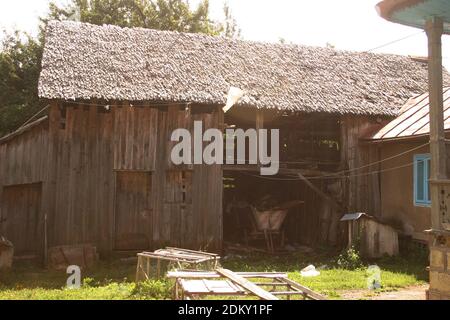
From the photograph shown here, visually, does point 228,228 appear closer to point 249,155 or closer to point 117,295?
point 249,155

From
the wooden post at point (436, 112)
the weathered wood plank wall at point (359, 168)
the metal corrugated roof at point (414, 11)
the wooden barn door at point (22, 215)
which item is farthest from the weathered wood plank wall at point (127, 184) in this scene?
the wooden post at point (436, 112)

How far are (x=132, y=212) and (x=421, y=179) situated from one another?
803 centimetres

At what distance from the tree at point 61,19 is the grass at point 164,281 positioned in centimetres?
980

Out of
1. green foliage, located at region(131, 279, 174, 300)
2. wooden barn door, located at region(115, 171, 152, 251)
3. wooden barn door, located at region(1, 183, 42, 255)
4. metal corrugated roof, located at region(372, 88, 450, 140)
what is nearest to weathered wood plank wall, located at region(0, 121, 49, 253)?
wooden barn door, located at region(1, 183, 42, 255)

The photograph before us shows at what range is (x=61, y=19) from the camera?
24688 millimetres

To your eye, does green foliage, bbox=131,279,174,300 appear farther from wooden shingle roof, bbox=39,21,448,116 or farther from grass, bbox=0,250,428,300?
wooden shingle roof, bbox=39,21,448,116

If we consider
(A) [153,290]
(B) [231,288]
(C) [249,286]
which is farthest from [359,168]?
(C) [249,286]

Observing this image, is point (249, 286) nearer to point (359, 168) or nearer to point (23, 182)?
point (23, 182)

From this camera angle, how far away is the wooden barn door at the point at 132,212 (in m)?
12.9

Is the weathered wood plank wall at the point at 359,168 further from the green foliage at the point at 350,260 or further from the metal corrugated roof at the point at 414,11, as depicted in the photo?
the metal corrugated roof at the point at 414,11

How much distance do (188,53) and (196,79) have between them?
5.90 ft

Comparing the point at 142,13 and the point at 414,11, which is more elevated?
the point at 142,13

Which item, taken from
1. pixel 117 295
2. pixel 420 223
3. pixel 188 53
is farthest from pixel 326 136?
pixel 117 295

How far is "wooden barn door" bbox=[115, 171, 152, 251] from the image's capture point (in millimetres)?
12906
